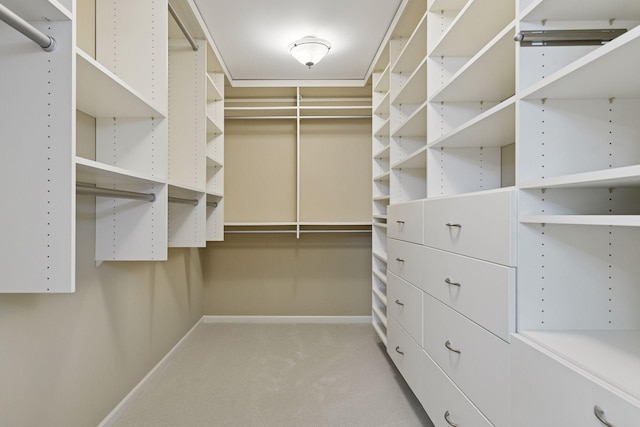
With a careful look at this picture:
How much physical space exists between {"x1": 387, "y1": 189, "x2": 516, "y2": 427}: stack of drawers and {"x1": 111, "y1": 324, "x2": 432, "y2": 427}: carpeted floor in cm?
31

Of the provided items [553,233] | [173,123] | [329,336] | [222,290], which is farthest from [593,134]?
[222,290]

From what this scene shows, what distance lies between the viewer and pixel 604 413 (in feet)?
2.49

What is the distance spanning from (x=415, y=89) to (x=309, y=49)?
95 centimetres

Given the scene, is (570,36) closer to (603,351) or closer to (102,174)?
(603,351)

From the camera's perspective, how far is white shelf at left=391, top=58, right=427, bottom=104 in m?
2.12

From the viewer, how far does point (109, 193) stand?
58.7 inches

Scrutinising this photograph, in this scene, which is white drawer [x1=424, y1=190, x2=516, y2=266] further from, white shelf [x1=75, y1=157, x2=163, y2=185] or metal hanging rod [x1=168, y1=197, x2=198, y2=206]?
metal hanging rod [x1=168, y1=197, x2=198, y2=206]

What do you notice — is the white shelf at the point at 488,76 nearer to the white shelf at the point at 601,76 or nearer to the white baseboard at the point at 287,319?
the white shelf at the point at 601,76

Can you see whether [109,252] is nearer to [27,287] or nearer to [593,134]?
[27,287]

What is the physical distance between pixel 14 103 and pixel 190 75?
1841mm

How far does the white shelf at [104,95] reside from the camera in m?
1.23

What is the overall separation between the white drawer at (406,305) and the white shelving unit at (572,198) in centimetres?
89

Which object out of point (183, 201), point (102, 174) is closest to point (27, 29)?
point (102, 174)

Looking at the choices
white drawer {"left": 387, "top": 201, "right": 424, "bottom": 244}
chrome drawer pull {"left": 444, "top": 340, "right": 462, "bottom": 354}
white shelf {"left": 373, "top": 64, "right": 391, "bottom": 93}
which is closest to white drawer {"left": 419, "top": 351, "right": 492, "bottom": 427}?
chrome drawer pull {"left": 444, "top": 340, "right": 462, "bottom": 354}
